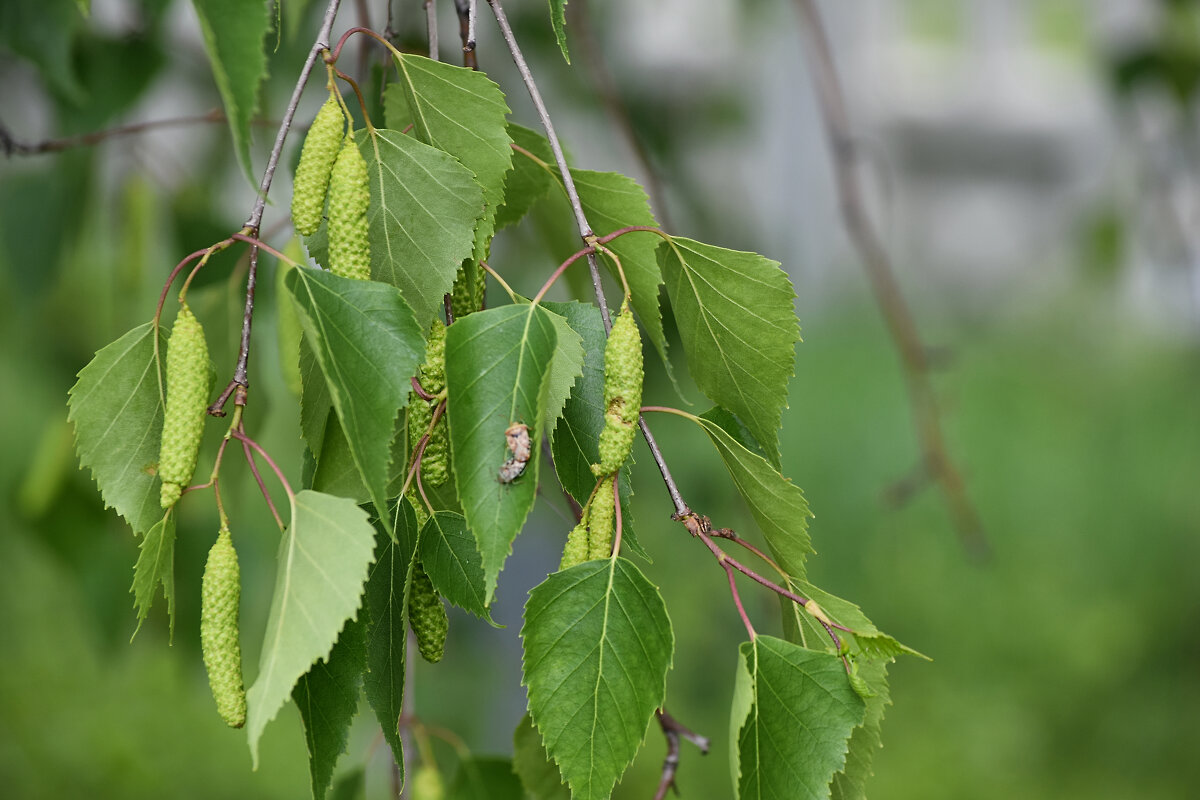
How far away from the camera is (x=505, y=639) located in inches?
78.1

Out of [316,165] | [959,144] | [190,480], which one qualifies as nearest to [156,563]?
[190,480]

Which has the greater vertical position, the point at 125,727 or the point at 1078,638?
the point at 1078,638

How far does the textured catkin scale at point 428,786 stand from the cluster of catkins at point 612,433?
1.06 ft

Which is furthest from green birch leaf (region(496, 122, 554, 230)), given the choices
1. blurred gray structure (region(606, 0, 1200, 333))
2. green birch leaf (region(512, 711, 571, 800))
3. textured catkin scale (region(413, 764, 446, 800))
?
blurred gray structure (region(606, 0, 1200, 333))

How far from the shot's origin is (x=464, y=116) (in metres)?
0.36

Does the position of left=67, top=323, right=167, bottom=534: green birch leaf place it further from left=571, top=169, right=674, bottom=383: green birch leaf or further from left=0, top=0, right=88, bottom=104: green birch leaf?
left=0, top=0, right=88, bottom=104: green birch leaf

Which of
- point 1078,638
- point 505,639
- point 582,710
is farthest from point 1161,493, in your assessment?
point 582,710

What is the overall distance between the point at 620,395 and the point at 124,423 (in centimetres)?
16

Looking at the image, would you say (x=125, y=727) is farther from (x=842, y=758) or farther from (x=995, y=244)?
(x=995, y=244)

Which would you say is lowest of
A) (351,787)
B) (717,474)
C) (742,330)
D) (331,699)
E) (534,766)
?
(717,474)

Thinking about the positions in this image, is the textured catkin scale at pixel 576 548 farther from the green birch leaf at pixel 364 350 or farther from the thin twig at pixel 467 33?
the thin twig at pixel 467 33

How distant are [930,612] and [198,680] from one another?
1190mm

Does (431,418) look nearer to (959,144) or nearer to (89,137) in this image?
(89,137)

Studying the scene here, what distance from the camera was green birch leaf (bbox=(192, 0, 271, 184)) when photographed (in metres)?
Result: 0.26
